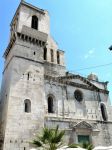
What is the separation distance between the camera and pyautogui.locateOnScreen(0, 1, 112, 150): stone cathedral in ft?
63.7

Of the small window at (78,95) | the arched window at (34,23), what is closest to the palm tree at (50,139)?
the small window at (78,95)

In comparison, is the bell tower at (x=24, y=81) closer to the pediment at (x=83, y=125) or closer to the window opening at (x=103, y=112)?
the pediment at (x=83, y=125)

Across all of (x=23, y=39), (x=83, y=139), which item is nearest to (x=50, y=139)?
(x=83, y=139)

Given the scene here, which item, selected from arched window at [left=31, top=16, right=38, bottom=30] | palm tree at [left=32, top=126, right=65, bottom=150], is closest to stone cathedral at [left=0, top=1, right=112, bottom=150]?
arched window at [left=31, top=16, right=38, bottom=30]

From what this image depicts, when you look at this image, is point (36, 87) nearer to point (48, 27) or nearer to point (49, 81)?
point (49, 81)

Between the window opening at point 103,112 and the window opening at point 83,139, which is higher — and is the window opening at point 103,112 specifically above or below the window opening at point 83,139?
above

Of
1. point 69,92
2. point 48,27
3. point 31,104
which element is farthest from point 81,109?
point 48,27

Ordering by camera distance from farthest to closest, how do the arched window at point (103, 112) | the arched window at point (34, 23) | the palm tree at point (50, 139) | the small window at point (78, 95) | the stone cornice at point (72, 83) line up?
the arched window at point (34, 23)
the arched window at point (103, 112)
the small window at point (78, 95)
the stone cornice at point (72, 83)
the palm tree at point (50, 139)

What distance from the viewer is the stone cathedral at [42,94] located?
19.4m

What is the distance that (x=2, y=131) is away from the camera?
1894cm

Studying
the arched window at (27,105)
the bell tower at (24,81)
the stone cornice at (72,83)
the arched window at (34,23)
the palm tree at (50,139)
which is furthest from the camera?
the arched window at (34,23)

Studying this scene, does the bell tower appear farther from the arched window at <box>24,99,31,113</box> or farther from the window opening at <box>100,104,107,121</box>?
the window opening at <box>100,104,107,121</box>

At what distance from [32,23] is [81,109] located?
533 inches

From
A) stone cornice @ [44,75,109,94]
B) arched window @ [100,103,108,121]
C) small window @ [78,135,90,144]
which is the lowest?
small window @ [78,135,90,144]
